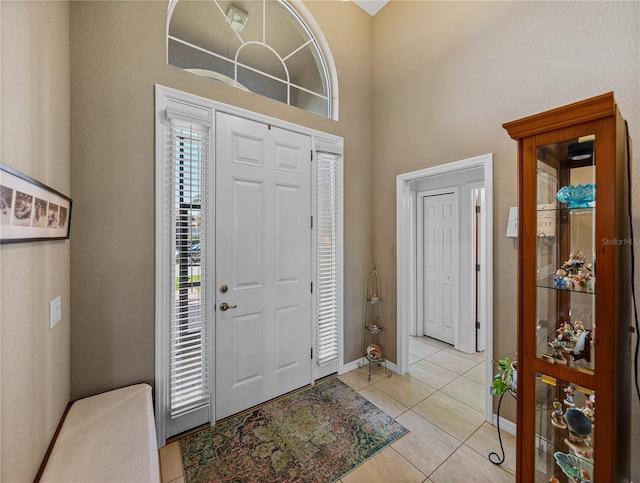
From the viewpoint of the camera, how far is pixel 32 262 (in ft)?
3.43

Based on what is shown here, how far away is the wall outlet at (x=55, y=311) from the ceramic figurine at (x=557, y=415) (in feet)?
7.97

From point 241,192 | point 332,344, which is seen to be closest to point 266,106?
point 241,192

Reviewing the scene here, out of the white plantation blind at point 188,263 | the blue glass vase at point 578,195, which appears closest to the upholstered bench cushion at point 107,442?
the white plantation blind at point 188,263

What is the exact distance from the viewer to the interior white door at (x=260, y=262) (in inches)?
80.8

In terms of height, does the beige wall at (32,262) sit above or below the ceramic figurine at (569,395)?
above

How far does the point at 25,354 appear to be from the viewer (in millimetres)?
987

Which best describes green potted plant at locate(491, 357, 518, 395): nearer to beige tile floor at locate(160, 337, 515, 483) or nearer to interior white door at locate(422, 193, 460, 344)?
beige tile floor at locate(160, 337, 515, 483)

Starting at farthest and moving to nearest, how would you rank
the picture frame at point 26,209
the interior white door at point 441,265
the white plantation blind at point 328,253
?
the interior white door at point 441,265 < the white plantation blind at point 328,253 < the picture frame at point 26,209

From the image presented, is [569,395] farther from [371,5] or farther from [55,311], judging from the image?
[371,5]

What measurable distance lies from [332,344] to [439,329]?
1801 mm

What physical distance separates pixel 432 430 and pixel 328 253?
5.45ft


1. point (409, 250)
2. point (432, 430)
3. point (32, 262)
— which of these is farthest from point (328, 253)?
point (32, 262)

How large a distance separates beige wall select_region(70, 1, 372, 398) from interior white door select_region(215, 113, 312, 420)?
45 centimetres

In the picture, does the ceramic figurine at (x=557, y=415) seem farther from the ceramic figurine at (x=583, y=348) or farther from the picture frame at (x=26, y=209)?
the picture frame at (x=26, y=209)
